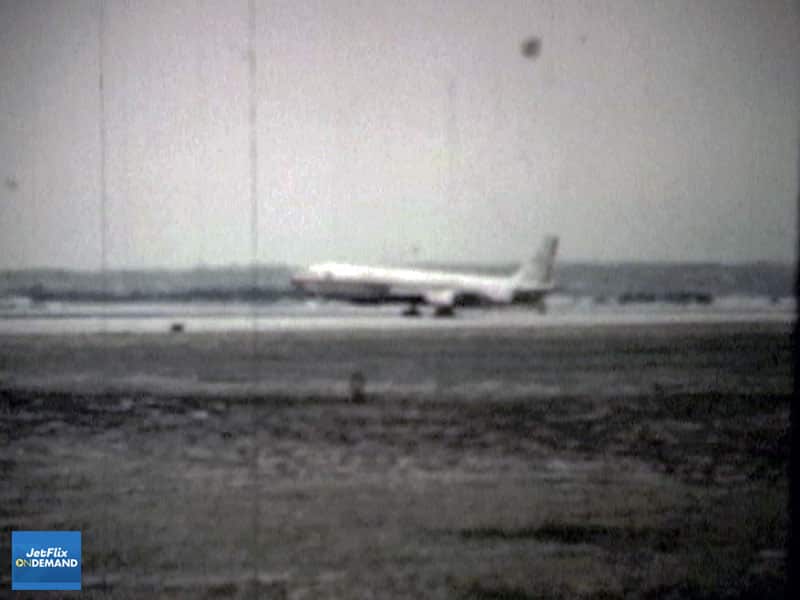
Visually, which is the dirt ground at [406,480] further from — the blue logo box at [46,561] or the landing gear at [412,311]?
the landing gear at [412,311]

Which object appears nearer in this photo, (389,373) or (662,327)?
(389,373)

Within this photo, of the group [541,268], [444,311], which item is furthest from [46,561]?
[541,268]

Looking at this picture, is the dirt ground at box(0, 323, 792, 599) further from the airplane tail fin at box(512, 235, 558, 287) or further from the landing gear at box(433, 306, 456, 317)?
the airplane tail fin at box(512, 235, 558, 287)

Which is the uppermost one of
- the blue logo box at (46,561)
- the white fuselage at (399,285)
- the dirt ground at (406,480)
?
the white fuselage at (399,285)

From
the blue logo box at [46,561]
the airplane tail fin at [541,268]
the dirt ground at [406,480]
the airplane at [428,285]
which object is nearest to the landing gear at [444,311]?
the airplane at [428,285]

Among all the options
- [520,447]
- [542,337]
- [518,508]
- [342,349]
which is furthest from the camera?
[542,337]

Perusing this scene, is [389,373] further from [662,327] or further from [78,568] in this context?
[662,327]

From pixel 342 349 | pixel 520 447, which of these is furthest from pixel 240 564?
pixel 342 349
